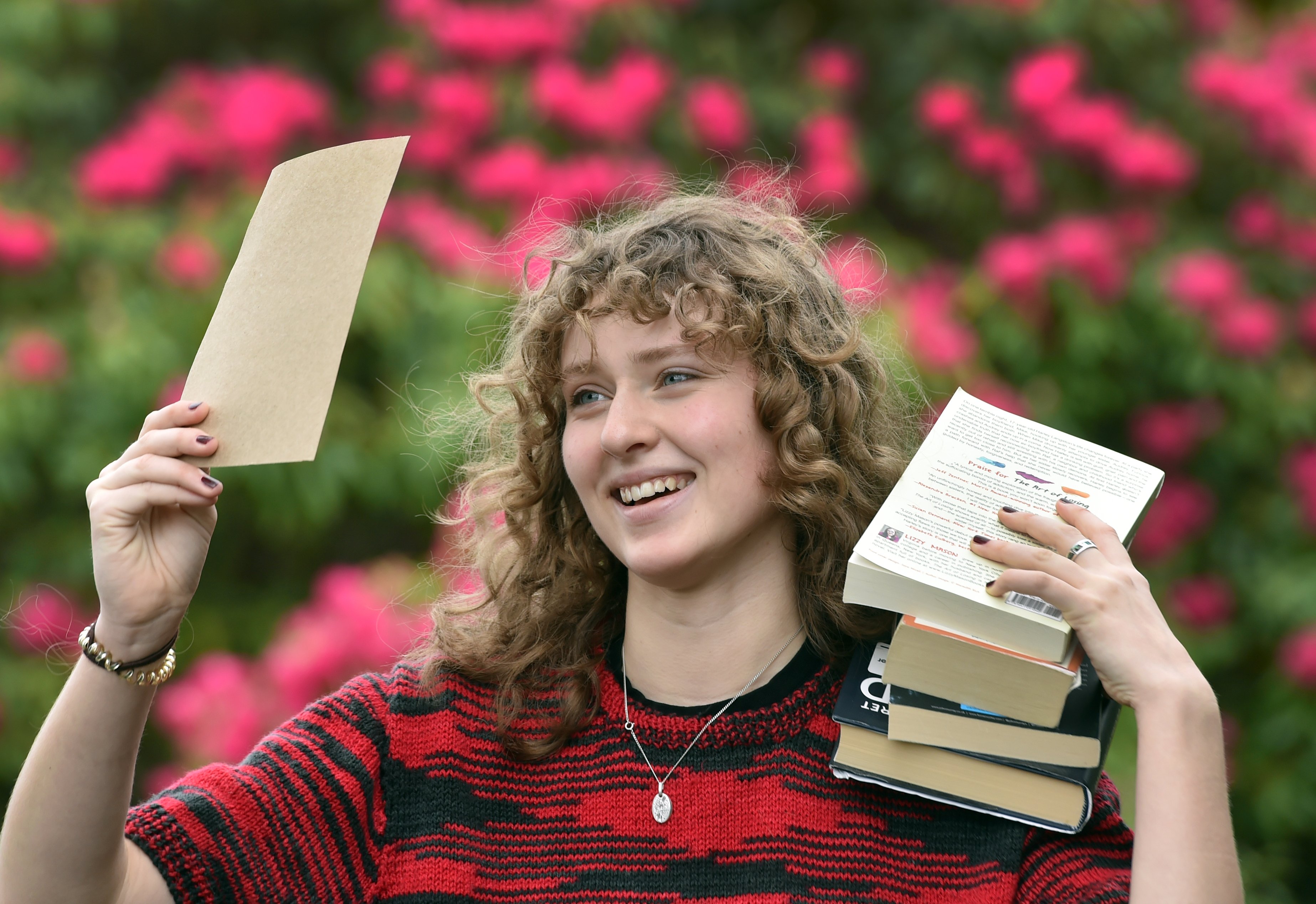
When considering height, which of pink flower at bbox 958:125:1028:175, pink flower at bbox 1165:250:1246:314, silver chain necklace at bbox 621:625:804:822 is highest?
pink flower at bbox 958:125:1028:175

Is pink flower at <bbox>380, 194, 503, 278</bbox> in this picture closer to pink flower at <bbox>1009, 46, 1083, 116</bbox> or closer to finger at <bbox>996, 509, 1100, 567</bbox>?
pink flower at <bbox>1009, 46, 1083, 116</bbox>

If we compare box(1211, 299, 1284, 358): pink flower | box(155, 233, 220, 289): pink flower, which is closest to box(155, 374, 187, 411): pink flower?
box(155, 233, 220, 289): pink flower

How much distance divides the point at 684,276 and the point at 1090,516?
65 cm

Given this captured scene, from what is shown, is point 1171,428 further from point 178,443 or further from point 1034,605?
point 178,443

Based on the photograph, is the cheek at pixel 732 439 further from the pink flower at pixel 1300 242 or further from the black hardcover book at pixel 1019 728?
the pink flower at pixel 1300 242

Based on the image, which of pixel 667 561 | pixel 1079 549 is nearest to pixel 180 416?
pixel 667 561

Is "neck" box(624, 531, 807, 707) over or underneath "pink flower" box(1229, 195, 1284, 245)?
over

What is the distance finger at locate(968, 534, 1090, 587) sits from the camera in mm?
1490

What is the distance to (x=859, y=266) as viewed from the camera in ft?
10.7

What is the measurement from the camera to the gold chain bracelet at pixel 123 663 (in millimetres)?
1454

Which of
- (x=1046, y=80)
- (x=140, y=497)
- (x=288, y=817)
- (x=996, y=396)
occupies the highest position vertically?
(x=140, y=497)

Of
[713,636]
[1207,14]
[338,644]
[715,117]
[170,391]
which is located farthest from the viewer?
[1207,14]

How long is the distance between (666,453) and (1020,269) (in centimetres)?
196

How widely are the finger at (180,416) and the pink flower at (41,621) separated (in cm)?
202
